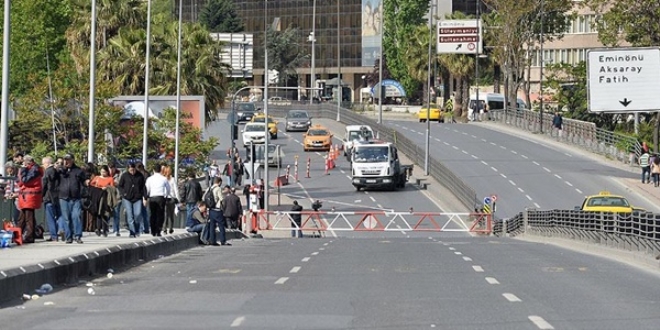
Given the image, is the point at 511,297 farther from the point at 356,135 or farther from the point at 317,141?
the point at 317,141

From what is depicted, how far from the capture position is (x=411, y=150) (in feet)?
290

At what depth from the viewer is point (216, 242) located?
37.8 m

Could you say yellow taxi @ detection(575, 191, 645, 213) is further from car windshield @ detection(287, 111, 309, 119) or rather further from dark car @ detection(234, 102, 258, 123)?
dark car @ detection(234, 102, 258, 123)

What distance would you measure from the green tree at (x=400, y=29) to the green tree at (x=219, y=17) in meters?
24.4

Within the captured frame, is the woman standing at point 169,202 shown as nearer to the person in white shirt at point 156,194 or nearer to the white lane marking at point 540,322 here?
the person in white shirt at point 156,194

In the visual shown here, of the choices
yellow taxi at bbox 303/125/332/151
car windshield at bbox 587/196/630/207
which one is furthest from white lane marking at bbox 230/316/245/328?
yellow taxi at bbox 303/125/332/151

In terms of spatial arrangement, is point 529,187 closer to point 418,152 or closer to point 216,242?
point 418,152

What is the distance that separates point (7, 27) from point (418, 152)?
54.7 metres

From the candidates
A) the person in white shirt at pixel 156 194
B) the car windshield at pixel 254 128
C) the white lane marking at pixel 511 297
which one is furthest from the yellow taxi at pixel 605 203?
the car windshield at pixel 254 128

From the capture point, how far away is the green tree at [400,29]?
154 meters

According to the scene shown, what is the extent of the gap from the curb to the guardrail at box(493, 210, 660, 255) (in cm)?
1027

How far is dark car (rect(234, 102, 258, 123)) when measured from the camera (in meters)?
120

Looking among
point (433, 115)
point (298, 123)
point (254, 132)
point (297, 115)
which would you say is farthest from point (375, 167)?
point (433, 115)

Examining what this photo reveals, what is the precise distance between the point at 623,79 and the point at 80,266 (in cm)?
3675
